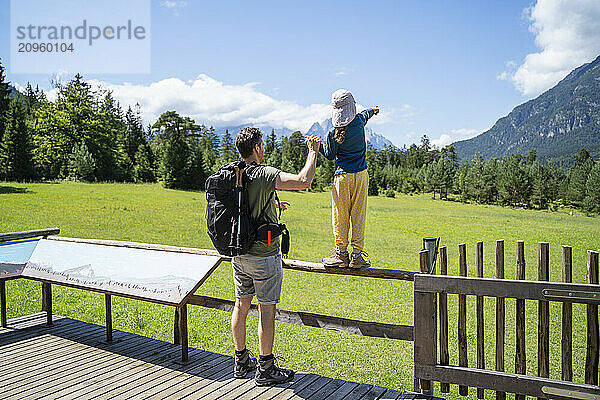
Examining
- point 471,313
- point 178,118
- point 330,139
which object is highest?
point 178,118

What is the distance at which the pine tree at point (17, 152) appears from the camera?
4038cm

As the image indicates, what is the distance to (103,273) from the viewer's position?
19.7ft

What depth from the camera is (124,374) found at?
17.4 feet

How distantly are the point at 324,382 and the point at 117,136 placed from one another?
72485 millimetres

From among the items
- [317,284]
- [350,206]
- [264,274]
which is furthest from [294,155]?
[264,274]

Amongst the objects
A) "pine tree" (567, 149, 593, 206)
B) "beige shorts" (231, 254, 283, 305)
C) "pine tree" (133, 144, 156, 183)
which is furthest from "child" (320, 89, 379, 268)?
"pine tree" (567, 149, 593, 206)

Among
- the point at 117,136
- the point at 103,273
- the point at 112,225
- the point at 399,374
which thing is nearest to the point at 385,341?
the point at 399,374

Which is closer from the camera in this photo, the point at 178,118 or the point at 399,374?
the point at 399,374

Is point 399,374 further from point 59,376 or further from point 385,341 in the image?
point 59,376

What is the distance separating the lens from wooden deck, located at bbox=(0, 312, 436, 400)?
15.6 ft

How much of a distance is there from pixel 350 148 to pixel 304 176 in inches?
30.5

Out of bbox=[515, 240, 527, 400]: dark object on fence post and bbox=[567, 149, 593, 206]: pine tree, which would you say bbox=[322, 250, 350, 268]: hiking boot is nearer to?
bbox=[515, 240, 527, 400]: dark object on fence post

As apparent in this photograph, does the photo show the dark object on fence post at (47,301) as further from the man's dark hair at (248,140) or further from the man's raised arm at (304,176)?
the man's raised arm at (304,176)

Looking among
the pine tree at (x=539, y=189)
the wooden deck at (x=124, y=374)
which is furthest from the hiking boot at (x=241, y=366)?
the pine tree at (x=539, y=189)
